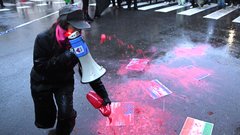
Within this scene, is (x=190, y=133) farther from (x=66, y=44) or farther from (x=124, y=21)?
(x=124, y=21)

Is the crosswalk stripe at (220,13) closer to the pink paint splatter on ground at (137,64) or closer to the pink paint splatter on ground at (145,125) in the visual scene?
the pink paint splatter on ground at (137,64)

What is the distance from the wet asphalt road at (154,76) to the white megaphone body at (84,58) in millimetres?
1151

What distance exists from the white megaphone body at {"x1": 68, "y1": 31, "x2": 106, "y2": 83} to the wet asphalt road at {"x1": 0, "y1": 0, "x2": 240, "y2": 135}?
115 cm

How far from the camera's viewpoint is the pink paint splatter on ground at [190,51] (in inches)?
222

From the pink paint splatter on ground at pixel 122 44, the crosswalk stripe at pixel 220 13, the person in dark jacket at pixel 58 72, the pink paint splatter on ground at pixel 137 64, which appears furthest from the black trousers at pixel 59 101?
the crosswalk stripe at pixel 220 13

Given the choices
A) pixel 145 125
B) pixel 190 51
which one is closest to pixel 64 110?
pixel 145 125

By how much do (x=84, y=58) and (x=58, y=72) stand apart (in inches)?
16.8

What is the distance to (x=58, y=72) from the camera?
2297 millimetres

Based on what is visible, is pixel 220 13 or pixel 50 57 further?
pixel 220 13

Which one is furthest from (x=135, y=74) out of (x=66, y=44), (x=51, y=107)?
(x=66, y=44)

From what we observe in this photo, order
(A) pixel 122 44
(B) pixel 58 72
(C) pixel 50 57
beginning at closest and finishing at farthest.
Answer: (C) pixel 50 57
(B) pixel 58 72
(A) pixel 122 44

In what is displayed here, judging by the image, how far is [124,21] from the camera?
31.4ft

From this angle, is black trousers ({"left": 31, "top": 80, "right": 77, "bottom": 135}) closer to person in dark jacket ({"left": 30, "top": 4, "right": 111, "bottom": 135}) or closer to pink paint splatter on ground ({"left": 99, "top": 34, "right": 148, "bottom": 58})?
person in dark jacket ({"left": 30, "top": 4, "right": 111, "bottom": 135})

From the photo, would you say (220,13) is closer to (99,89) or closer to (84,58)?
(99,89)
